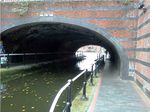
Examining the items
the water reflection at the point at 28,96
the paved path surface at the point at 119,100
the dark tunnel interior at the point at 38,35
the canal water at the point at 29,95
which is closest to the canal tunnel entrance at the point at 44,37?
the dark tunnel interior at the point at 38,35

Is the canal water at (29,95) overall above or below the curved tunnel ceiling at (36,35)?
below

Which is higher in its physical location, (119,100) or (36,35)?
(36,35)

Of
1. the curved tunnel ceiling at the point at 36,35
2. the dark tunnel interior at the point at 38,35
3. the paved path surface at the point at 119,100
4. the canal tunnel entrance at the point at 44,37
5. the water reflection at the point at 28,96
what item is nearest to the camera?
the paved path surface at the point at 119,100

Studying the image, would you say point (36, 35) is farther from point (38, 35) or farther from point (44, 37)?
point (44, 37)

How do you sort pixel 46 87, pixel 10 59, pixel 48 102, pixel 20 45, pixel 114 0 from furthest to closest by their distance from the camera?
pixel 20 45, pixel 10 59, pixel 114 0, pixel 46 87, pixel 48 102

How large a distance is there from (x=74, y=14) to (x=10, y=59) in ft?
23.4

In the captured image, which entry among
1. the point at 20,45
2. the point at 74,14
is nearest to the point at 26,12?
the point at 74,14

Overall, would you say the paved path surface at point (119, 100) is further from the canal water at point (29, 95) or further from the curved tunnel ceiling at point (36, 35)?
the curved tunnel ceiling at point (36, 35)

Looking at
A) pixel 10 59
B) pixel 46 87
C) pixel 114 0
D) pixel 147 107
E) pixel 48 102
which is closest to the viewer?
pixel 147 107

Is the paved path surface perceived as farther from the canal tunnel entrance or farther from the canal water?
the canal tunnel entrance

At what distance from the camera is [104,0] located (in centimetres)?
1542

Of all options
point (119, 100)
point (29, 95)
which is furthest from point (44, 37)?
point (119, 100)

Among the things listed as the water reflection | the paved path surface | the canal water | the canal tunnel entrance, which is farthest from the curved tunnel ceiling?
the paved path surface

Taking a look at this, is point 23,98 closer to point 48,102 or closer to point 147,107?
point 48,102
